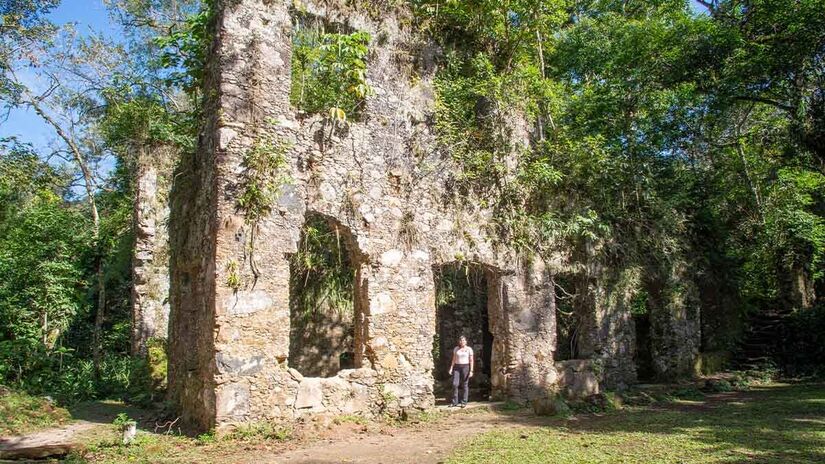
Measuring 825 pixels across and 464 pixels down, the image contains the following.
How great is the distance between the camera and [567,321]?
46.0 feet

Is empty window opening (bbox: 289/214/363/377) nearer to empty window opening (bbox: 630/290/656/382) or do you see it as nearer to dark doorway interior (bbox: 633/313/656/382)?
empty window opening (bbox: 630/290/656/382)

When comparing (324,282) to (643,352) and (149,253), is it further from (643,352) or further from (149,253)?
(643,352)

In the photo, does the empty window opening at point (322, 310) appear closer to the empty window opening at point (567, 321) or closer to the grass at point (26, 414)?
the grass at point (26, 414)

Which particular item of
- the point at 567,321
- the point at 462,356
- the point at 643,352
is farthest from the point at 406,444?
the point at 643,352

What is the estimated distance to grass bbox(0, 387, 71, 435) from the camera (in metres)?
9.24

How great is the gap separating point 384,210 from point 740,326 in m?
12.8

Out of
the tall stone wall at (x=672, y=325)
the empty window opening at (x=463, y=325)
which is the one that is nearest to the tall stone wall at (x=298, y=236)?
the empty window opening at (x=463, y=325)

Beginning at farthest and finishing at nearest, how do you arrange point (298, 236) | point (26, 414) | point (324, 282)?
point (324, 282) → point (26, 414) → point (298, 236)

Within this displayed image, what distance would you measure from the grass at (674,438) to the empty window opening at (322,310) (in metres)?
5.45

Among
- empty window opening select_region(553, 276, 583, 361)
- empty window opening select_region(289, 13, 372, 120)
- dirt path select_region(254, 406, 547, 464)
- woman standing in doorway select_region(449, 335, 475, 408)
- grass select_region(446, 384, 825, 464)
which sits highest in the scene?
empty window opening select_region(289, 13, 372, 120)

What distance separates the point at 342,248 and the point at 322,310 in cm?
141

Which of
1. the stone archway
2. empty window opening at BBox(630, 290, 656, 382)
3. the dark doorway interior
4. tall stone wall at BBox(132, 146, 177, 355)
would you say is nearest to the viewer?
the stone archway

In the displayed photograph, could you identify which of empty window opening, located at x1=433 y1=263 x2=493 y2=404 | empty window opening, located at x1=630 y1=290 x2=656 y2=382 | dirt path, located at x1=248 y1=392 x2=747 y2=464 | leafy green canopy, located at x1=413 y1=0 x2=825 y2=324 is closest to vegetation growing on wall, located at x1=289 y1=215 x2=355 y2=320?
empty window opening, located at x1=433 y1=263 x2=493 y2=404

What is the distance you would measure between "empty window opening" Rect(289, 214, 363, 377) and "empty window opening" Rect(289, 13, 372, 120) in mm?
2860
